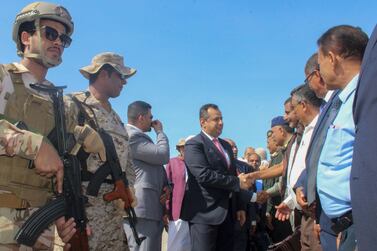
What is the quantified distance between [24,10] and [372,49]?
2639 mm

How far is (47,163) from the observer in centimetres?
264

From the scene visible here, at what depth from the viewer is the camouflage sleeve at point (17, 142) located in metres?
2.56

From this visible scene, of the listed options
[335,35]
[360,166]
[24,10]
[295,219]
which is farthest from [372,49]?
[295,219]

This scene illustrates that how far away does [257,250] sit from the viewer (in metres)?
7.24

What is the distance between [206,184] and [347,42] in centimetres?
322

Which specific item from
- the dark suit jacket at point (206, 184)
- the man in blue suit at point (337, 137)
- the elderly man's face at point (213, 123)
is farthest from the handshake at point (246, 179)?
the man in blue suit at point (337, 137)

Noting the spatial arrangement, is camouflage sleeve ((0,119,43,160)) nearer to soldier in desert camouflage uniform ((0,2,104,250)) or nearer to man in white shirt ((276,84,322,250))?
soldier in desert camouflage uniform ((0,2,104,250))

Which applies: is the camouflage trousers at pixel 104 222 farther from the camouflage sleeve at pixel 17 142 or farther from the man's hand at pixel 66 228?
the camouflage sleeve at pixel 17 142

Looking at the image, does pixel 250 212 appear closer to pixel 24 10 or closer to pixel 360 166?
pixel 24 10

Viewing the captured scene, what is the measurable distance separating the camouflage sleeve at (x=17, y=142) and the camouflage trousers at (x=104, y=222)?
3.94 feet

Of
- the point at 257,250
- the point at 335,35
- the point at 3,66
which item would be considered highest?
the point at 335,35

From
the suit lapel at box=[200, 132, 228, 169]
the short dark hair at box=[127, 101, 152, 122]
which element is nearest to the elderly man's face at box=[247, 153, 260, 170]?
the suit lapel at box=[200, 132, 228, 169]

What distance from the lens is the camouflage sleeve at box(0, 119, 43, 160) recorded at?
8.39ft

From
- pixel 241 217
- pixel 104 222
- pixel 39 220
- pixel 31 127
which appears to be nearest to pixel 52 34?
pixel 31 127
